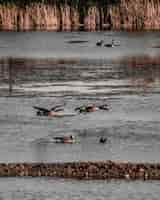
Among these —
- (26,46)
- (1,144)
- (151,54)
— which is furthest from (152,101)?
(26,46)

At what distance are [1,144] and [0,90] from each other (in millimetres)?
12743

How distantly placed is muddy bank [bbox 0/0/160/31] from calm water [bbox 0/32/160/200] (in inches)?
441

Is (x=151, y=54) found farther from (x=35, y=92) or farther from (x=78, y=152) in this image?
(x=78, y=152)

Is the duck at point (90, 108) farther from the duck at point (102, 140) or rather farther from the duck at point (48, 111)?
the duck at point (102, 140)

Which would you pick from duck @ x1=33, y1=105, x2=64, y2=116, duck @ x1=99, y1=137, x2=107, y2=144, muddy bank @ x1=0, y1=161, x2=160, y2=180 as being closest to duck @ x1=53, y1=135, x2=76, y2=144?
duck @ x1=99, y1=137, x2=107, y2=144

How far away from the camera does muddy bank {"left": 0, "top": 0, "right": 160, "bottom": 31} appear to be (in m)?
73.4

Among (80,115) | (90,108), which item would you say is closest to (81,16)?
(90,108)

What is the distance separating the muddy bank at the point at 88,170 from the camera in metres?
21.4

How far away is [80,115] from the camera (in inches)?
1233

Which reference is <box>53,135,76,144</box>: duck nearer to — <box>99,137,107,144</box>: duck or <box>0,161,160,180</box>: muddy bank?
<box>99,137,107,144</box>: duck

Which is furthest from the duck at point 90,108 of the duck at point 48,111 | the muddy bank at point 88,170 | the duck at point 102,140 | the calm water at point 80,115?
the muddy bank at point 88,170

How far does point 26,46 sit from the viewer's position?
2557 inches

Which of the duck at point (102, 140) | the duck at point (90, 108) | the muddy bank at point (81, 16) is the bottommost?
the muddy bank at point (81, 16)

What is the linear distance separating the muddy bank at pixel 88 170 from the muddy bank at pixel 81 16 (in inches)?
1993
